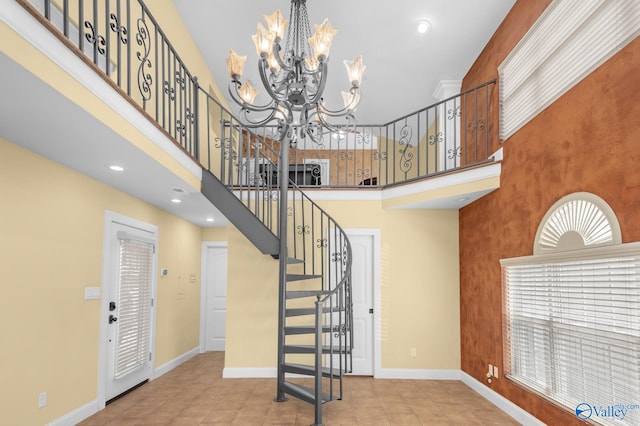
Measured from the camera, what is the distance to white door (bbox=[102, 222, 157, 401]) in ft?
15.4

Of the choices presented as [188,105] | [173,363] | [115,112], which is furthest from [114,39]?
[173,363]

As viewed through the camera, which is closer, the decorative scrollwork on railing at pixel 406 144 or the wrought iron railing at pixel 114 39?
the wrought iron railing at pixel 114 39

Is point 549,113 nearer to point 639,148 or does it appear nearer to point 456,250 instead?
point 639,148

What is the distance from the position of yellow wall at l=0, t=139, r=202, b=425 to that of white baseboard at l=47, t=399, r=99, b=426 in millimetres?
59

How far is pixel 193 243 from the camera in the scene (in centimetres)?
748

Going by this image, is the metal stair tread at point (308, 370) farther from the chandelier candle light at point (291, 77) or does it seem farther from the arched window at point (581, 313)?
the arched window at point (581, 313)

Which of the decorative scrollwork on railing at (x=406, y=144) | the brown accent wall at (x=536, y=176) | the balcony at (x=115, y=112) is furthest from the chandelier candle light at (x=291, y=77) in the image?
the decorative scrollwork on railing at (x=406, y=144)

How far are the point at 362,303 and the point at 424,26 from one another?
12.7ft

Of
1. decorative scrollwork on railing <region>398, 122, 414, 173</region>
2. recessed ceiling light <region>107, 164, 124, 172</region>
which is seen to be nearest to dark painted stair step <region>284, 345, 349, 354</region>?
decorative scrollwork on railing <region>398, 122, 414, 173</region>

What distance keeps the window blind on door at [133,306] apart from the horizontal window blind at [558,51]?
184 inches

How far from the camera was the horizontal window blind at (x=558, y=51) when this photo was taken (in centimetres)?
288

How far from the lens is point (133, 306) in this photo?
5203 mm

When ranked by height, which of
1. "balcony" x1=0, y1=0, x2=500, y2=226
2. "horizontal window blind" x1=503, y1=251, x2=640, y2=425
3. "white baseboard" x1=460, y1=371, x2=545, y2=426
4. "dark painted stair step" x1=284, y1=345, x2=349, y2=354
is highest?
"balcony" x1=0, y1=0, x2=500, y2=226

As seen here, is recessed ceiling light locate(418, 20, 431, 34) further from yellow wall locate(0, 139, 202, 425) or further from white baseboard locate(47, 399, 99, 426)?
white baseboard locate(47, 399, 99, 426)
